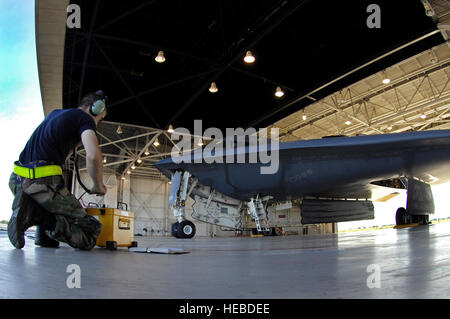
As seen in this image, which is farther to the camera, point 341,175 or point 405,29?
point 405,29

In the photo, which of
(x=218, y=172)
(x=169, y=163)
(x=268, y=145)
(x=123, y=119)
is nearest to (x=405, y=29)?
(x=268, y=145)

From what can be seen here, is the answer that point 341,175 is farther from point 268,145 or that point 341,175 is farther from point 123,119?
point 123,119

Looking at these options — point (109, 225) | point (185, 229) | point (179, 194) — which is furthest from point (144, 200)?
point (109, 225)

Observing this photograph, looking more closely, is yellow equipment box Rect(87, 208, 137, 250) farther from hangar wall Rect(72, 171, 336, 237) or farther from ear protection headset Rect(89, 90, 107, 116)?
hangar wall Rect(72, 171, 336, 237)

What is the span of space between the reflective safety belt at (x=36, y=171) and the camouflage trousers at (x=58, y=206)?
35mm

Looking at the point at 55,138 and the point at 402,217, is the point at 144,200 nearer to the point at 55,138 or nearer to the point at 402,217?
the point at 402,217

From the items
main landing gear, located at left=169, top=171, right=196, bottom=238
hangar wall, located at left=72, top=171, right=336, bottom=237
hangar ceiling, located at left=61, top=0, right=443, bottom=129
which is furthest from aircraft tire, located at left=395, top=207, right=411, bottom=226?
hangar wall, located at left=72, top=171, right=336, bottom=237

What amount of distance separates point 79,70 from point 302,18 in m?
8.93

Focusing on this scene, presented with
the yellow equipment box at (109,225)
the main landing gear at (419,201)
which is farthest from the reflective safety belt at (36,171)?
the main landing gear at (419,201)

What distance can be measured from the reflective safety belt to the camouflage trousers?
3 cm

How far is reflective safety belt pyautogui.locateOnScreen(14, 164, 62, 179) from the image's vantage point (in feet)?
8.63

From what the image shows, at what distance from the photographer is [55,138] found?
2.72m

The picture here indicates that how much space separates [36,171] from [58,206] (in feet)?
1.15
